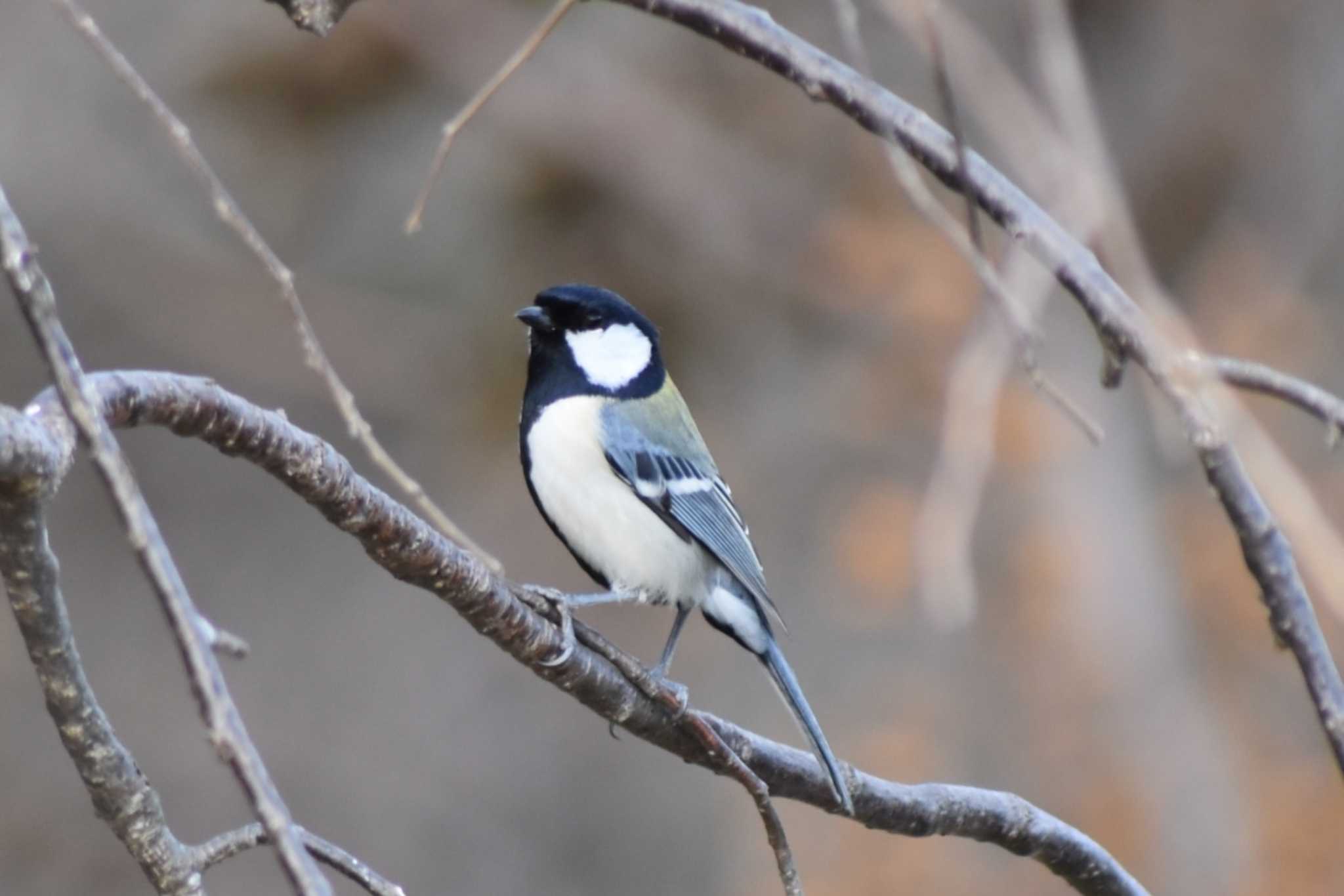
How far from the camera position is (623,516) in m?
2.43

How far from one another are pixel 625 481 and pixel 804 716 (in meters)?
0.51

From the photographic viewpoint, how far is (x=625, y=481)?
2.45m

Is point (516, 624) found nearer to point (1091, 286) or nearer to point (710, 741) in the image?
point (710, 741)

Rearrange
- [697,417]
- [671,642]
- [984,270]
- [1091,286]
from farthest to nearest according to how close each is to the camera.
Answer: [697,417] < [671,642] < [1091,286] < [984,270]

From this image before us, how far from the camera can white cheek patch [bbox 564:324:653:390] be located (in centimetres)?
254

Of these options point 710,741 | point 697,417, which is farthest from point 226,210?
point 697,417

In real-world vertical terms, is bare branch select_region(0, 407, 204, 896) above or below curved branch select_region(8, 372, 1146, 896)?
below

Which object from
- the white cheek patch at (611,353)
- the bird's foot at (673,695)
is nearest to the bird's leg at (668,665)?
the bird's foot at (673,695)

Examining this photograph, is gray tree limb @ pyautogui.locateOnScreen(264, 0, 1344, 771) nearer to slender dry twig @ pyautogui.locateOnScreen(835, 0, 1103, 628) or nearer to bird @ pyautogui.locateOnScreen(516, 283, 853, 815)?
slender dry twig @ pyautogui.locateOnScreen(835, 0, 1103, 628)

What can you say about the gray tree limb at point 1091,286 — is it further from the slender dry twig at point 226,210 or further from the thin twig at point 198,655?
the thin twig at point 198,655

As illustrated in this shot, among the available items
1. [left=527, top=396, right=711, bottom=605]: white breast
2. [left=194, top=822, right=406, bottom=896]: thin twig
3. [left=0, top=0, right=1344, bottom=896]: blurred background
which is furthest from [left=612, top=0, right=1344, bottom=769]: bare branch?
[left=0, top=0, right=1344, bottom=896]: blurred background

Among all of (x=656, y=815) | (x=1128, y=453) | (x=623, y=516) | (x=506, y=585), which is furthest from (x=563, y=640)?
(x=1128, y=453)

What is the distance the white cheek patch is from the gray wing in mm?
51

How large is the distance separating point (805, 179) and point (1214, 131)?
1407 millimetres
